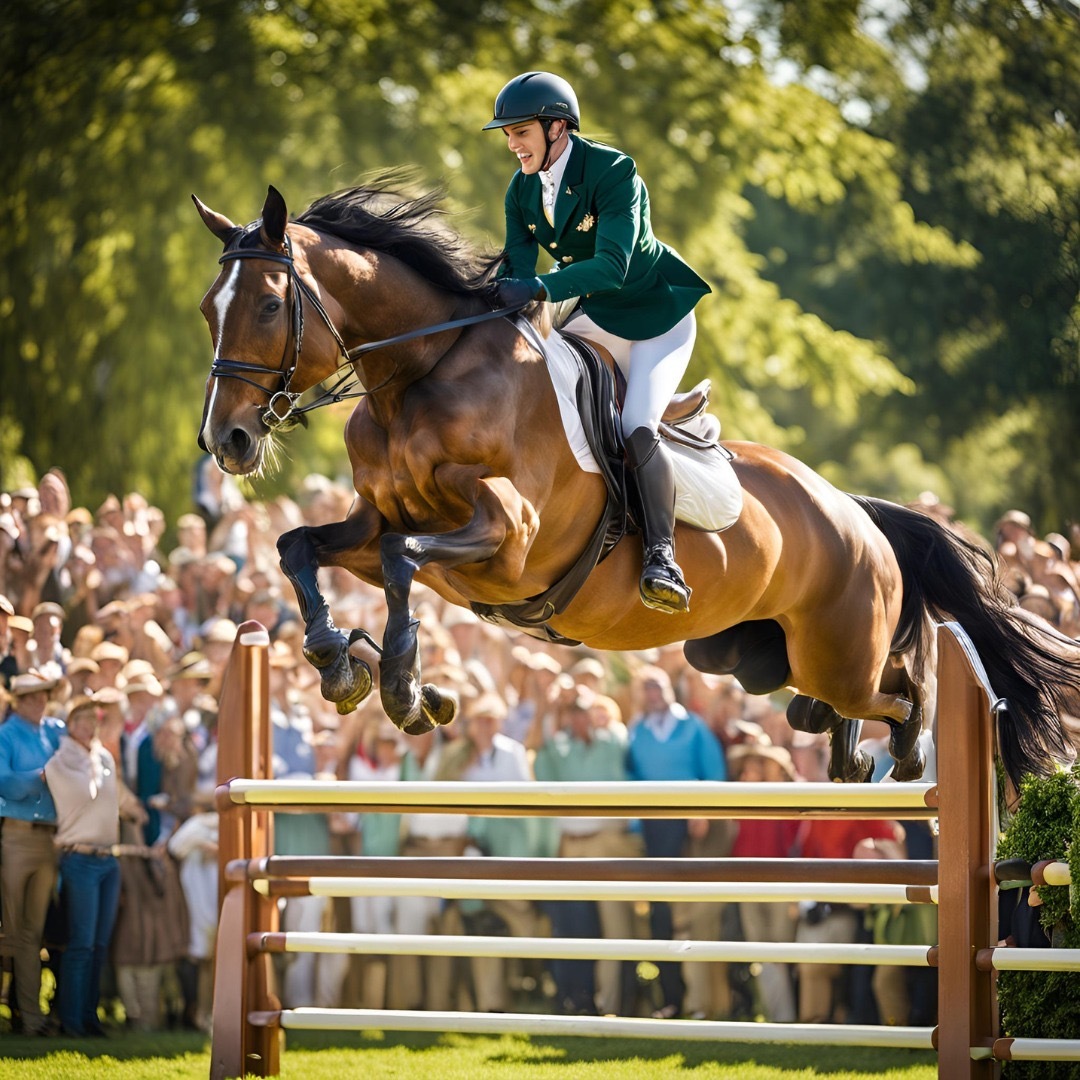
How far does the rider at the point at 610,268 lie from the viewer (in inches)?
189

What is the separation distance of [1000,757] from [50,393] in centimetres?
1211

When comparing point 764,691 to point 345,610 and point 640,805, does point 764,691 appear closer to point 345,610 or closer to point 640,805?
point 640,805

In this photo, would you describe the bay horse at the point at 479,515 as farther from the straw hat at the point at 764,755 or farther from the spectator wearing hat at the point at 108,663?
the spectator wearing hat at the point at 108,663

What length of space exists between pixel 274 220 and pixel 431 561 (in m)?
1.17

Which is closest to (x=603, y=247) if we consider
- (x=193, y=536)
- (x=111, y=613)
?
(x=111, y=613)

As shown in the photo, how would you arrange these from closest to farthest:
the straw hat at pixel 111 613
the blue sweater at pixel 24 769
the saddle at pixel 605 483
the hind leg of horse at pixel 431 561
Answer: the hind leg of horse at pixel 431 561 < the saddle at pixel 605 483 < the blue sweater at pixel 24 769 < the straw hat at pixel 111 613

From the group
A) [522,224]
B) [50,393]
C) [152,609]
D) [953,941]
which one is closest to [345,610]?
[152,609]

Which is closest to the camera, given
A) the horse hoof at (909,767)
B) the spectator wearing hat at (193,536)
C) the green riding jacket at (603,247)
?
the green riding jacket at (603,247)

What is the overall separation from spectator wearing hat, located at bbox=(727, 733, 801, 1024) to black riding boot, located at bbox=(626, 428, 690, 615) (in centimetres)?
294

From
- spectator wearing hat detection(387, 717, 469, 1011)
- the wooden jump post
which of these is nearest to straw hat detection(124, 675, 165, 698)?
spectator wearing hat detection(387, 717, 469, 1011)

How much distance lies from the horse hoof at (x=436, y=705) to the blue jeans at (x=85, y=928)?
3427 millimetres

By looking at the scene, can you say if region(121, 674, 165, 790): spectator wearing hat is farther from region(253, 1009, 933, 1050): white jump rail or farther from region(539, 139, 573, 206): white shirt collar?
region(539, 139, 573, 206): white shirt collar

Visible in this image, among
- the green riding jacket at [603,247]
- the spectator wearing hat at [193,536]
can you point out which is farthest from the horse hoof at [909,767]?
the spectator wearing hat at [193,536]

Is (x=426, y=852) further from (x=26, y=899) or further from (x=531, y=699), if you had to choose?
(x=26, y=899)
